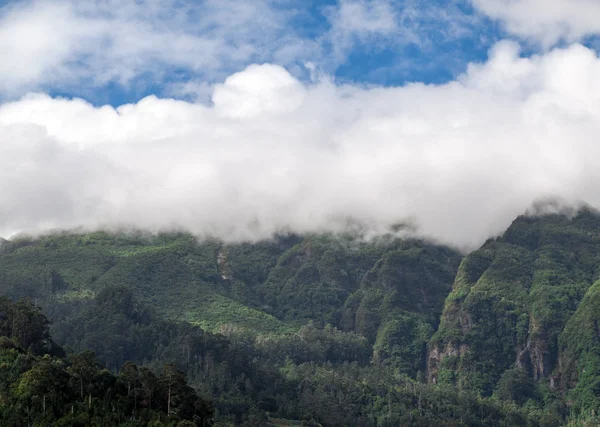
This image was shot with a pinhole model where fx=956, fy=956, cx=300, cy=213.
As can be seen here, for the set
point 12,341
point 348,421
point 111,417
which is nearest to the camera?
point 111,417

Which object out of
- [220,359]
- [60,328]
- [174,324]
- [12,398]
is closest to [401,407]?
[220,359]

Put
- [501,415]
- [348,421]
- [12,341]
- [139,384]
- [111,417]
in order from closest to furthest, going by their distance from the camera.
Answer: [111,417]
[139,384]
[12,341]
[348,421]
[501,415]

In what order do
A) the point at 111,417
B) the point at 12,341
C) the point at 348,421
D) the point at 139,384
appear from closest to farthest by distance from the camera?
the point at 111,417 → the point at 139,384 → the point at 12,341 → the point at 348,421

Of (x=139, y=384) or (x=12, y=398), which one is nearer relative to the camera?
(x=12, y=398)

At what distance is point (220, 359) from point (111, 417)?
7713 cm

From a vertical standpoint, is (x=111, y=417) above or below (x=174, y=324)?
below

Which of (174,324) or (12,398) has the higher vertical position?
(174,324)

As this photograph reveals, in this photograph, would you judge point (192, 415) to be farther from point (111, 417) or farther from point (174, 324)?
point (174, 324)

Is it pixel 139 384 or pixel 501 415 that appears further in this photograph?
pixel 501 415

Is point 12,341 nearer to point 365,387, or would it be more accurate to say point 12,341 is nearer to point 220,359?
point 220,359

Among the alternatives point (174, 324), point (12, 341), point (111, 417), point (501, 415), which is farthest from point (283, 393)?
point (111, 417)

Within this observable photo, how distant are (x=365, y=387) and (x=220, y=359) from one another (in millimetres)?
34001

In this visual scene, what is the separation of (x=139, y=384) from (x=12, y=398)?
14838 millimetres

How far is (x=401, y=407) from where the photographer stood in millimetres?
187000
